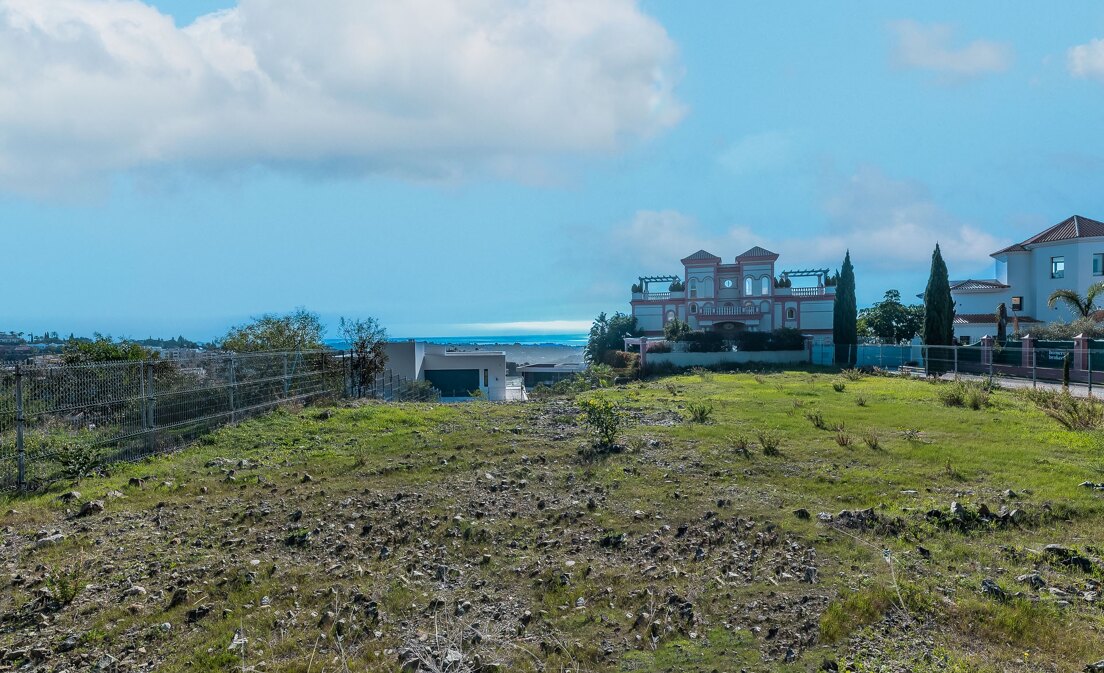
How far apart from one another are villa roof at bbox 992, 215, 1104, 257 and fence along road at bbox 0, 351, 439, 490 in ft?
148

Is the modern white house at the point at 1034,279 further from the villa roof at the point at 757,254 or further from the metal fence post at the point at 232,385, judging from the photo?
the metal fence post at the point at 232,385

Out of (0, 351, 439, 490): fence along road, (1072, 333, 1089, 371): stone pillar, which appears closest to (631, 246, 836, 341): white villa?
(1072, 333, 1089, 371): stone pillar

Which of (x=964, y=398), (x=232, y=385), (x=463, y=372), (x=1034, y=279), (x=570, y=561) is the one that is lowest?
(x=570, y=561)

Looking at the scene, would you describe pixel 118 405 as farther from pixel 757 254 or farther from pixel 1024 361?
pixel 757 254

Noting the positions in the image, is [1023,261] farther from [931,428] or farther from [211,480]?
[211,480]

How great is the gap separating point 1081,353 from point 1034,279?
2788 centimetres

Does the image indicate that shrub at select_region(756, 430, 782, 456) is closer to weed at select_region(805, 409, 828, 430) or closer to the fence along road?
weed at select_region(805, 409, 828, 430)

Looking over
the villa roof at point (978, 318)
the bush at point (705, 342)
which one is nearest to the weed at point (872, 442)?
the bush at point (705, 342)

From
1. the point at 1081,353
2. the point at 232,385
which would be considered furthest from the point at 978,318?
the point at 232,385

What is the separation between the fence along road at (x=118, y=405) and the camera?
7.81m

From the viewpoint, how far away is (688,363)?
3491cm

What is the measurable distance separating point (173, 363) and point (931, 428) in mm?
12263

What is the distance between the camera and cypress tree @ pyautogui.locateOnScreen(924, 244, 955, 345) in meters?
33.0

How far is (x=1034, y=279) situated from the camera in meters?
42.8
